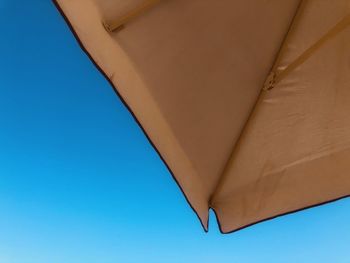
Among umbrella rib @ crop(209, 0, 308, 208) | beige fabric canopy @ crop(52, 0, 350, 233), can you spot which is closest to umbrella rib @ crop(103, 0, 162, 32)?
beige fabric canopy @ crop(52, 0, 350, 233)

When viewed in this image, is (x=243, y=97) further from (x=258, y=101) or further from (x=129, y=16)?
(x=129, y=16)

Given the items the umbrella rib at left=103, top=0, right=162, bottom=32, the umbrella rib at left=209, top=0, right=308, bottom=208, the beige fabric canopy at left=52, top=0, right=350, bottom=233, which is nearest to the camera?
the umbrella rib at left=103, top=0, right=162, bottom=32

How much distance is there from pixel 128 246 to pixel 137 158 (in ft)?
2.32

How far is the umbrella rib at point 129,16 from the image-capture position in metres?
1.27

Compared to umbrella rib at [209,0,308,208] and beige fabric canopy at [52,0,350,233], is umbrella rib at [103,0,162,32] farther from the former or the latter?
umbrella rib at [209,0,308,208]

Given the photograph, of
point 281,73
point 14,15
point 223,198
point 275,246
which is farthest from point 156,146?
point 275,246

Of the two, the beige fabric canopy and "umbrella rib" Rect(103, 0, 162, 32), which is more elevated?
"umbrella rib" Rect(103, 0, 162, 32)

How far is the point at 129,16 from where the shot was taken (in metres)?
1.30

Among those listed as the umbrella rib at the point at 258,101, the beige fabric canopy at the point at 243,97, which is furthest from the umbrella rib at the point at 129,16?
the umbrella rib at the point at 258,101

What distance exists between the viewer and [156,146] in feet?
4.73

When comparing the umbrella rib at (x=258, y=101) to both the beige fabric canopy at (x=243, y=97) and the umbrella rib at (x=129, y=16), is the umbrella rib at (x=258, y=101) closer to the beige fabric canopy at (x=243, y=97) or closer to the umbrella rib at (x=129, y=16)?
the beige fabric canopy at (x=243, y=97)

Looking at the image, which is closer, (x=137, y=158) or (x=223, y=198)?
(x=223, y=198)

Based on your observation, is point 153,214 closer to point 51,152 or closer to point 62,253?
point 62,253

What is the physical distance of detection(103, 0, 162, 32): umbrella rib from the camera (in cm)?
127
